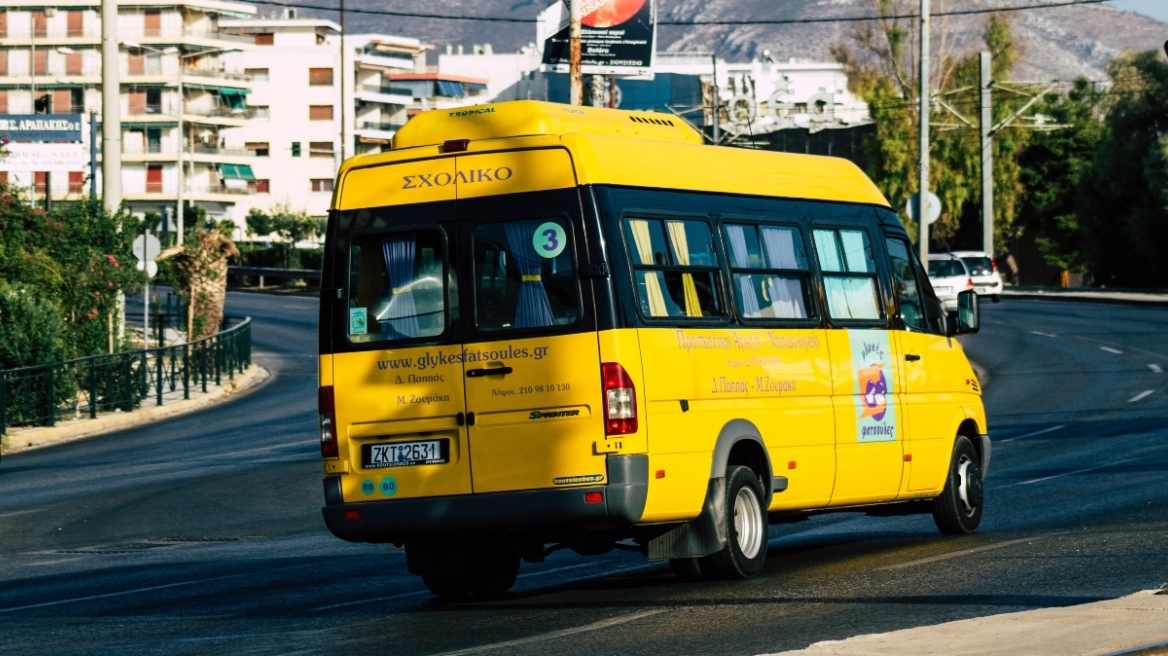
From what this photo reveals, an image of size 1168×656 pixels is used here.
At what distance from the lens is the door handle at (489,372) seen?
35.2 feet

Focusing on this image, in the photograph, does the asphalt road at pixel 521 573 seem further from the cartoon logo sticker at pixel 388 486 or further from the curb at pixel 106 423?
the curb at pixel 106 423

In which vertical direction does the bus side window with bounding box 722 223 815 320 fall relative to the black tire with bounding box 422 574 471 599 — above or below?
above

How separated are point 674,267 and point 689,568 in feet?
6.41

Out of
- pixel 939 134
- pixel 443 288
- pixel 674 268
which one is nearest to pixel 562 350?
pixel 443 288

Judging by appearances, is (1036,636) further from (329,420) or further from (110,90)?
(110,90)

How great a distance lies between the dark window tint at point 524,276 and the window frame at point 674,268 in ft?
1.24

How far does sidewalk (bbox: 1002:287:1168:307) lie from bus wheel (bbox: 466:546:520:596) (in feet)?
162

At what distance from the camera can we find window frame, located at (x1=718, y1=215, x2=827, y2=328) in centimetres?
1184

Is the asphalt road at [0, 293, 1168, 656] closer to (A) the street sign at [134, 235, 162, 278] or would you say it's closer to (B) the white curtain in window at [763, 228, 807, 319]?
(B) the white curtain in window at [763, 228, 807, 319]

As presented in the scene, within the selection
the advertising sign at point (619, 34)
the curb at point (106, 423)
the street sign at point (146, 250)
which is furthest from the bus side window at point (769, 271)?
the advertising sign at point (619, 34)

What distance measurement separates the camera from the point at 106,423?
3259cm

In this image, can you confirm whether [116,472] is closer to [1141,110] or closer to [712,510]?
[712,510]

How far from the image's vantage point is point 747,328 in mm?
11844

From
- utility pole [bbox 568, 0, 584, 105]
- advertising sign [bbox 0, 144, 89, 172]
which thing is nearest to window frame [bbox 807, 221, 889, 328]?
utility pole [bbox 568, 0, 584, 105]
